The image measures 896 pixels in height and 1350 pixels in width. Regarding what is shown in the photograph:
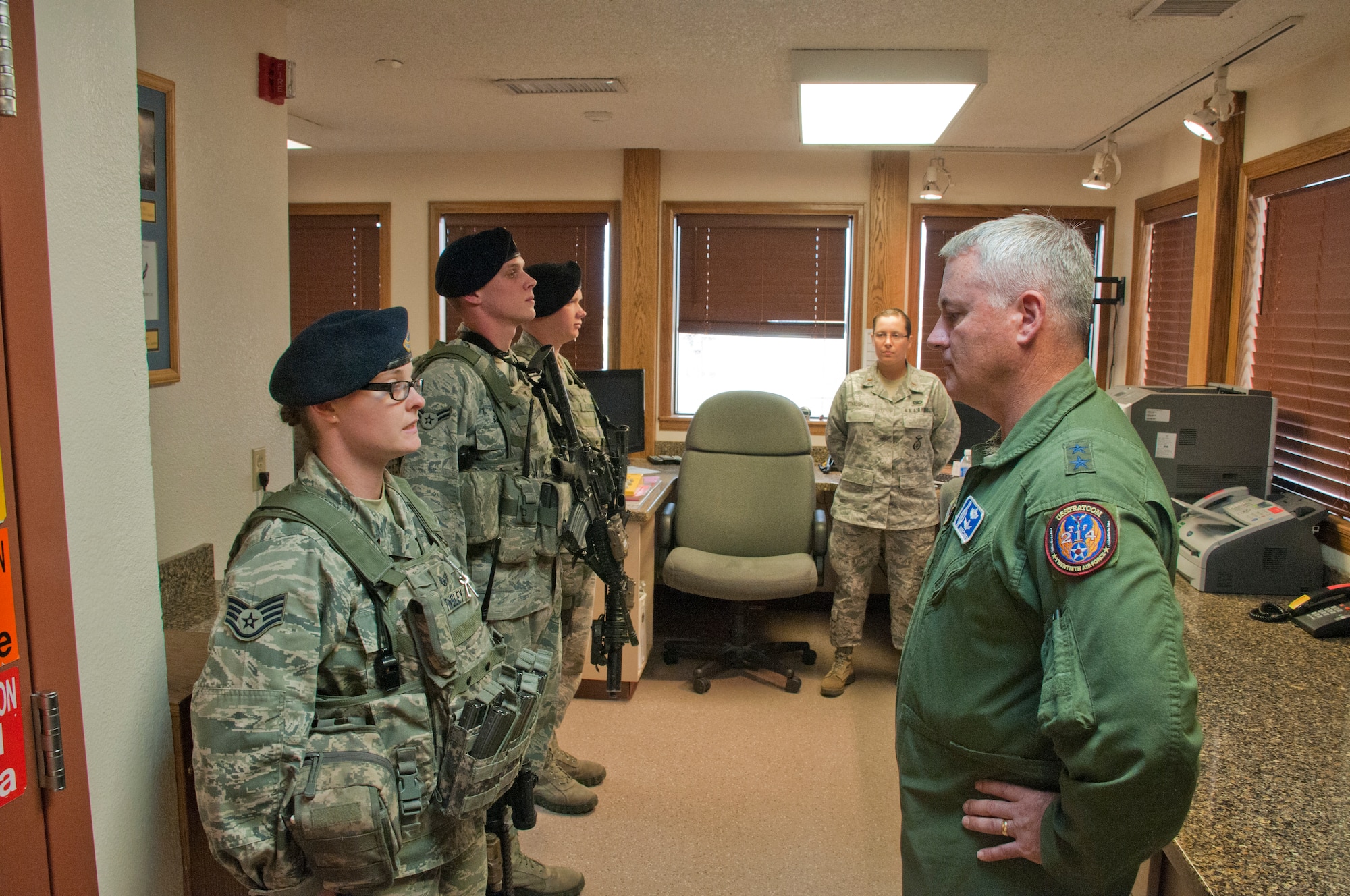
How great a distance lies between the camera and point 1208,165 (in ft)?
12.1

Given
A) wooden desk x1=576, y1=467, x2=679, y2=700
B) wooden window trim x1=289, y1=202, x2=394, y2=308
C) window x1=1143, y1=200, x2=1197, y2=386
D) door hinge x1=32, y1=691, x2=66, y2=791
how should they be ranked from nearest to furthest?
door hinge x1=32, y1=691, x2=66, y2=791 < wooden desk x1=576, y1=467, x2=679, y2=700 < window x1=1143, y1=200, x2=1197, y2=386 < wooden window trim x1=289, y1=202, x2=394, y2=308

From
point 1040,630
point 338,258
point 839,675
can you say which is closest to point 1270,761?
point 1040,630

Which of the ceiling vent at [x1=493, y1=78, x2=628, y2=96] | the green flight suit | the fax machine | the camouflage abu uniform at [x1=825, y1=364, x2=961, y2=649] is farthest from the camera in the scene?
the camouflage abu uniform at [x1=825, y1=364, x2=961, y2=649]

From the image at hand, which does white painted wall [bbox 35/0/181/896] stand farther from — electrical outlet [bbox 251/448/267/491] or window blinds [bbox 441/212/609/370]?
window blinds [bbox 441/212/609/370]

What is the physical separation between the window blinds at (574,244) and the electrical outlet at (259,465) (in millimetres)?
2502

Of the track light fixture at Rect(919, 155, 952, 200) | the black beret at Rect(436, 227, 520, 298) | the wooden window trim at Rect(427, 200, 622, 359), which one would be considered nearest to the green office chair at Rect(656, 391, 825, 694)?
the wooden window trim at Rect(427, 200, 622, 359)

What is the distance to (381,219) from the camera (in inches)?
204

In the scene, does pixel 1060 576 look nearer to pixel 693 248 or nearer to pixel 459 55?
pixel 459 55

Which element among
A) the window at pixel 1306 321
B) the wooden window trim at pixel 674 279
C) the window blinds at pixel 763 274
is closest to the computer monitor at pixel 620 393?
the wooden window trim at pixel 674 279

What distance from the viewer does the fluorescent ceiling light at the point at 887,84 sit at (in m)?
3.09

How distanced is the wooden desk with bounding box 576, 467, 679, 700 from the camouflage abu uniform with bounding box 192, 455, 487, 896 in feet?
7.67

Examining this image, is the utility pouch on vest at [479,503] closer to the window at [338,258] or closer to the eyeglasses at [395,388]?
the eyeglasses at [395,388]

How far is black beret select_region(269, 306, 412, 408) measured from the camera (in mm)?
1313

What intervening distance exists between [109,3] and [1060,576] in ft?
4.45
